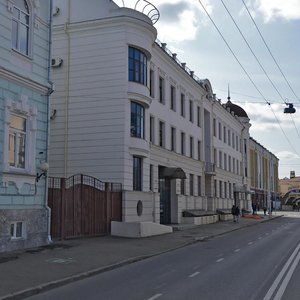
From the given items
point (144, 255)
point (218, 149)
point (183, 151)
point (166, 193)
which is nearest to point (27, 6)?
point (144, 255)

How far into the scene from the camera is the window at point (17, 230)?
1633 centimetres

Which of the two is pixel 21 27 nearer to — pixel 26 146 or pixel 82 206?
pixel 26 146

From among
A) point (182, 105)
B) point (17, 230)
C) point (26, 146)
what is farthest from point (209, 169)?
point (17, 230)

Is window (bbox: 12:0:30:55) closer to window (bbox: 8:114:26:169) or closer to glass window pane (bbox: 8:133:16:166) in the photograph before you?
window (bbox: 8:114:26:169)

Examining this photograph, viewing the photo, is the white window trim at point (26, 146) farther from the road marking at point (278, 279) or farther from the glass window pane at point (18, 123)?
the road marking at point (278, 279)

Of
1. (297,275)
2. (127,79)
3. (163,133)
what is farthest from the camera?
(163,133)

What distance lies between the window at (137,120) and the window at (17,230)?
1144cm

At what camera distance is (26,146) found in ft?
57.0

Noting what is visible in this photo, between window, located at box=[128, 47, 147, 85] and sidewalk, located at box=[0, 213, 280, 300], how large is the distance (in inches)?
380

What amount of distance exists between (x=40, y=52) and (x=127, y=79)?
9.05 m

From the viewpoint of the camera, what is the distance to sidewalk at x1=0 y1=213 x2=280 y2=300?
34.5 ft

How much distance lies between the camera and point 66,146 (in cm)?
2780

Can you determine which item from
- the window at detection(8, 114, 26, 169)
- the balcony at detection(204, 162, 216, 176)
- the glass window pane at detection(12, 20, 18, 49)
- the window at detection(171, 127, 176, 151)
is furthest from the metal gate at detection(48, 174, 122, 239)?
the balcony at detection(204, 162, 216, 176)

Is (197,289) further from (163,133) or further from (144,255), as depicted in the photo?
(163,133)
